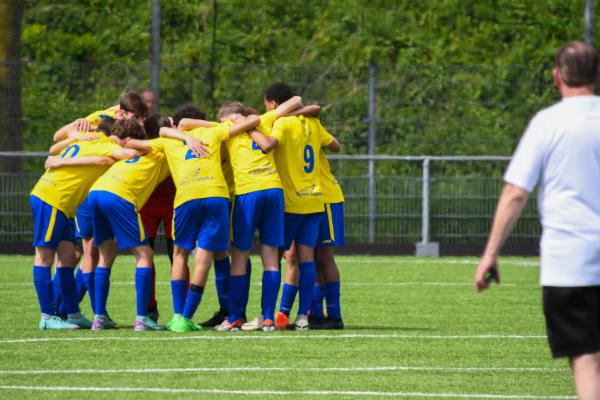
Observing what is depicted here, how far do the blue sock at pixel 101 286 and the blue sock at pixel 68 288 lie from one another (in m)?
0.32

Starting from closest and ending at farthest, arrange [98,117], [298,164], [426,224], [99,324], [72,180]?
1. [99,324]
2. [72,180]
3. [298,164]
4. [98,117]
5. [426,224]

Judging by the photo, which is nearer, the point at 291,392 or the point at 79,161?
the point at 291,392

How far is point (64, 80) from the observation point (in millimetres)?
21344

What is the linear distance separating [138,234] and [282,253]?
1406 mm

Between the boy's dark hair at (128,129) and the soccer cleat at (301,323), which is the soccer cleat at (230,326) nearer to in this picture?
the soccer cleat at (301,323)

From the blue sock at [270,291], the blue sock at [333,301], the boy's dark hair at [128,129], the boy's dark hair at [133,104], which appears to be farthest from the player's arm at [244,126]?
the blue sock at [333,301]

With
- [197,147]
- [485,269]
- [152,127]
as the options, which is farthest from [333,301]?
[485,269]

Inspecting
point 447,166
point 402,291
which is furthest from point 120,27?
point 402,291

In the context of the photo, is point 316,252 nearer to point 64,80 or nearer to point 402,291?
point 402,291

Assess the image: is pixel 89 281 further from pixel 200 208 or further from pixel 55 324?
pixel 200 208

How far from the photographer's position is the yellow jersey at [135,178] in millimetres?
9797

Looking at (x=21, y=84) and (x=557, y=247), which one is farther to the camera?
(x=21, y=84)

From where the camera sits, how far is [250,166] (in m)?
9.91

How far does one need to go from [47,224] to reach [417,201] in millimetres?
11372
